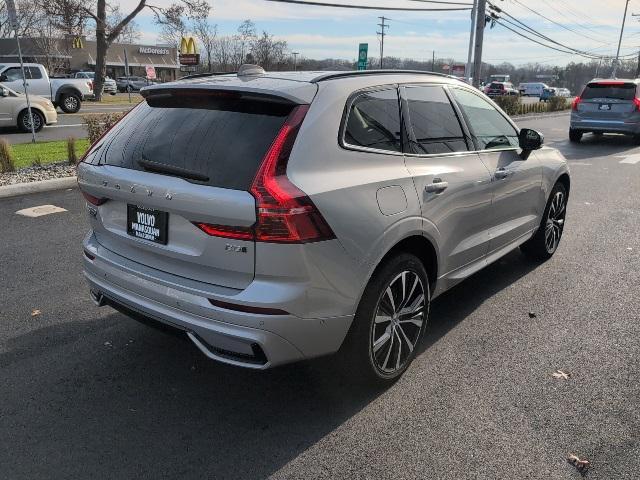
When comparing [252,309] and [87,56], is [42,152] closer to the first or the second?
[252,309]

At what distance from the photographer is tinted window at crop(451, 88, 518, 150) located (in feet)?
13.3

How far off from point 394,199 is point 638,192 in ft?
26.3

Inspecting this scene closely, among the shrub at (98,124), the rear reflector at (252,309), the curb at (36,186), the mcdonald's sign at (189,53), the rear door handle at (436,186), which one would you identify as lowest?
the curb at (36,186)

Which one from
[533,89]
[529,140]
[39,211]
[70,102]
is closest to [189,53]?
[70,102]

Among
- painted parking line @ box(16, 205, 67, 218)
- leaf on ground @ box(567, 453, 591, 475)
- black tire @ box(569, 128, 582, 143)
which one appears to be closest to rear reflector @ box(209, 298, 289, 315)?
leaf on ground @ box(567, 453, 591, 475)

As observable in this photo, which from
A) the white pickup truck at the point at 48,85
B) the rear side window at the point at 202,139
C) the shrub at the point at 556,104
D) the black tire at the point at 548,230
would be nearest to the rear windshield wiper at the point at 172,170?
the rear side window at the point at 202,139

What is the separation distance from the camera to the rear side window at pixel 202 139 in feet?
8.76

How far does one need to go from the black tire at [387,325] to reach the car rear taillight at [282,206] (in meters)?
0.52

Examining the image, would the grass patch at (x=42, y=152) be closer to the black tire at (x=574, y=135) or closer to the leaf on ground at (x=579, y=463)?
the leaf on ground at (x=579, y=463)

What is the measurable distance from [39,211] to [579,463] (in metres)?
6.79

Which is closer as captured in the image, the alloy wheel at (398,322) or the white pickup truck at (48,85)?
the alloy wheel at (398,322)

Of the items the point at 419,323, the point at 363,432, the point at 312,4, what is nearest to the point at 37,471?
the point at 363,432

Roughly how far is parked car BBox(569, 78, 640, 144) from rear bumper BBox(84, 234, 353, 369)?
50.7 feet

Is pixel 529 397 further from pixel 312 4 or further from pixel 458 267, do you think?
pixel 312 4
